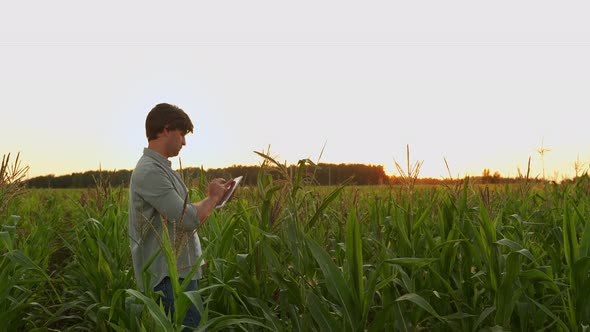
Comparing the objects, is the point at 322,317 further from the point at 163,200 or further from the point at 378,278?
the point at 163,200

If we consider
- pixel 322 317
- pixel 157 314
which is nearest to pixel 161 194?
pixel 157 314

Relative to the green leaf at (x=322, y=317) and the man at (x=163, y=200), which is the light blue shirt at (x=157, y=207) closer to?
the man at (x=163, y=200)

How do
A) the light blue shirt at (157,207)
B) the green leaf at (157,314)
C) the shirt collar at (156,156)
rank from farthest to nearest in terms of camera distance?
the shirt collar at (156,156) → the light blue shirt at (157,207) → the green leaf at (157,314)

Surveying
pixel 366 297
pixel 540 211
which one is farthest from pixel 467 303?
pixel 540 211

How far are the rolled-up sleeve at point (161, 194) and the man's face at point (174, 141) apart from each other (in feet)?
0.78

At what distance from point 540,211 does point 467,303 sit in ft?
7.66

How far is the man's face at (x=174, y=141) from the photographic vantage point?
3.54 m

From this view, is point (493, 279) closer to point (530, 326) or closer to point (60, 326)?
point (530, 326)

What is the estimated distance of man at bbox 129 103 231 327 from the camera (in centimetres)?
326

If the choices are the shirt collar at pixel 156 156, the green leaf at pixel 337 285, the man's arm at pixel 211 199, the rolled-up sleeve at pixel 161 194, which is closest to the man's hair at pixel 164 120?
the shirt collar at pixel 156 156

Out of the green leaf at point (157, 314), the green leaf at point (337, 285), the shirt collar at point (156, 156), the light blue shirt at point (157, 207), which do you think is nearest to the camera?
the green leaf at point (157, 314)

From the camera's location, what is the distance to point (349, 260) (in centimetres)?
243

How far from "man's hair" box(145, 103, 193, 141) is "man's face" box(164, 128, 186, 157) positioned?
0.08ft

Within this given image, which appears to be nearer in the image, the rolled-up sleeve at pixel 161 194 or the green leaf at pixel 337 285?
the green leaf at pixel 337 285
